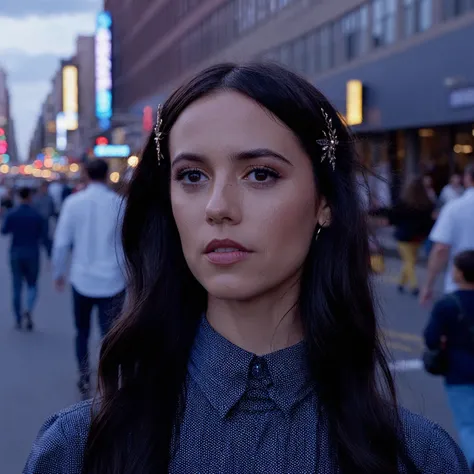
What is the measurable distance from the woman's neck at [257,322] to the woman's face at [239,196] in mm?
44

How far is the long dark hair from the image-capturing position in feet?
6.04

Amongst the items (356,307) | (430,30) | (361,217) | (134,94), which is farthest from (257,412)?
(134,94)

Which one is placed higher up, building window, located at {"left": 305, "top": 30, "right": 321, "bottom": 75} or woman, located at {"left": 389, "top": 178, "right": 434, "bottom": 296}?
A: building window, located at {"left": 305, "top": 30, "right": 321, "bottom": 75}

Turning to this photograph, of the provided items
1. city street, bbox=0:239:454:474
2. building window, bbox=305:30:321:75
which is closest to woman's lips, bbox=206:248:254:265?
city street, bbox=0:239:454:474

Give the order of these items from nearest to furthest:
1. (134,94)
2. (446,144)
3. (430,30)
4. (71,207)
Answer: (71,207) → (430,30) → (446,144) → (134,94)

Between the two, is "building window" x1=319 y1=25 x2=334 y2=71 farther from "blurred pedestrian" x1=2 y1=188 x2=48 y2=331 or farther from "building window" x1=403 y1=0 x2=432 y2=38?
"blurred pedestrian" x1=2 y1=188 x2=48 y2=331

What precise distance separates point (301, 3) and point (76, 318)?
27.1 m

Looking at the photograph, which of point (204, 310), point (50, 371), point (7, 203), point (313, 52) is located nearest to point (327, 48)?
point (313, 52)

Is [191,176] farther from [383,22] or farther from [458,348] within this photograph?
[383,22]

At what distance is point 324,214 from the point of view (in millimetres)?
1990

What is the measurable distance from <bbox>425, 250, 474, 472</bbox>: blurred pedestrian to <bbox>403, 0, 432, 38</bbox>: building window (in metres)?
19.6

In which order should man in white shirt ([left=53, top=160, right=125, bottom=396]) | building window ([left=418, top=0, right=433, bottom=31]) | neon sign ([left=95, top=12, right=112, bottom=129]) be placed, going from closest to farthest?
man in white shirt ([left=53, top=160, right=125, bottom=396]) < building window ([left=418, top=0, right=433, bottom=31]) < neon sign ([left=95, top=12, right=112, bottom=129])

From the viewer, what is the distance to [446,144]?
85.2 ft

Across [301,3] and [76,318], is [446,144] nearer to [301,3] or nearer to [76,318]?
[301,3]
